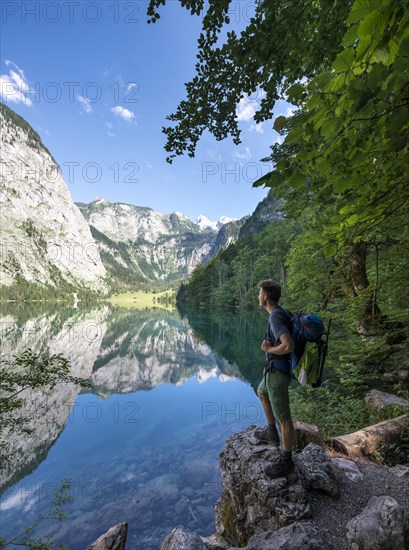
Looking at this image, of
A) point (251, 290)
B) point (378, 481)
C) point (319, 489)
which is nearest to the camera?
point (319, 489)

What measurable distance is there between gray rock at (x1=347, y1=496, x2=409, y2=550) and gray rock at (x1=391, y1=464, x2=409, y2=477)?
2213 mm

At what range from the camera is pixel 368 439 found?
21.8ft

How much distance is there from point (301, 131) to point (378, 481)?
6.63m

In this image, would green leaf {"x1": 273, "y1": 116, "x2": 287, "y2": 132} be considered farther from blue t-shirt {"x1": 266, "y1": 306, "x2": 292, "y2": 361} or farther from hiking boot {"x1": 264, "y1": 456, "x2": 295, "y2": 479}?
hiking boot {"x1": 264, "y1": 456, "x2": 295, "y2": 479}

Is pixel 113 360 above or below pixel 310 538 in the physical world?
below

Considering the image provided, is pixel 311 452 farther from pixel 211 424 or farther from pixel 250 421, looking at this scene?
pixel 211 424

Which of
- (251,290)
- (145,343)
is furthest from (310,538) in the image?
(251,290)

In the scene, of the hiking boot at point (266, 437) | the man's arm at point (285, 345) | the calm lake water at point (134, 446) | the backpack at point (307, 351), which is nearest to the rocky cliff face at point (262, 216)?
the calm lake water at point (134, 446)

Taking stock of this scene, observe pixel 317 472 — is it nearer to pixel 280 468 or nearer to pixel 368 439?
pixel 280 468

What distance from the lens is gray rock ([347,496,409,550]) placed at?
135 inches

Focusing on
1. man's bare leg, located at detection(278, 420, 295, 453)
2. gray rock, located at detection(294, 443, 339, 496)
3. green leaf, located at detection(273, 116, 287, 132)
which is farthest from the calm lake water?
green leaf, located at detection(273, 116, 287, 132)

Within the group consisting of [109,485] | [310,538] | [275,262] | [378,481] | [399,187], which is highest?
[275,262]

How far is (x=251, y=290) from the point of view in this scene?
67.0 metres

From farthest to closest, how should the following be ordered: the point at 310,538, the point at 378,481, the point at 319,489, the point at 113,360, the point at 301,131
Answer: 1. the point at 113,360
2. the point at 378,481
3. the point at 319,489
4. the point at 310,538
5. the point at 301,131
